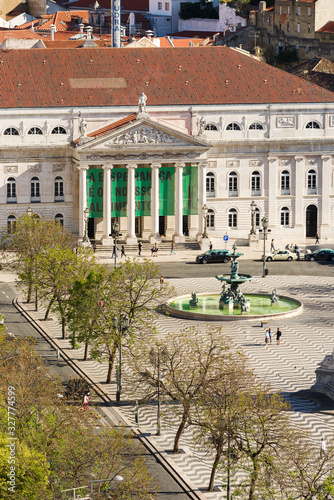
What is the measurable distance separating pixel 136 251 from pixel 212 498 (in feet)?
213

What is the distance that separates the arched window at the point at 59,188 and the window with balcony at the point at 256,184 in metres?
19.1

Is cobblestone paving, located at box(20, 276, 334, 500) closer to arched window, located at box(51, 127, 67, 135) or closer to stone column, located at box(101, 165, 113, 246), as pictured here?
stone column, located at box(101, 165, 113, 246)

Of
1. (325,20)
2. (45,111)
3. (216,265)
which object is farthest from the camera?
(325,20)

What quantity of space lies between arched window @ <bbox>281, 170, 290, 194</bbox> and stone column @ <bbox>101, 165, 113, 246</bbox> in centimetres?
1841

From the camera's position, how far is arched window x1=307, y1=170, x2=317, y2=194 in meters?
131

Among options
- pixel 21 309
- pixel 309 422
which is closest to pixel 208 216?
pixel 21 309

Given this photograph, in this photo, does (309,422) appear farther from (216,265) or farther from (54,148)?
(54,148)

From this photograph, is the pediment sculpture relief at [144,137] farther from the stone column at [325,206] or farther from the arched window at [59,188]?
the stone column at [325,206]

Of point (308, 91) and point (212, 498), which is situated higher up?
point (308, 91)

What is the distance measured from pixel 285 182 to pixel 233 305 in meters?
37.1

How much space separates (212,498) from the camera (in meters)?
57.7

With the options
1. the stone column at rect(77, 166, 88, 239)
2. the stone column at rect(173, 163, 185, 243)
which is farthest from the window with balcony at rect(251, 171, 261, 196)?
the stone column at rect(77, 166, 88, 239)

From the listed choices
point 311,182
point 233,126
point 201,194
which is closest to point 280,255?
point 201,194

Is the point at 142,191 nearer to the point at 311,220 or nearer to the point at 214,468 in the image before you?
the point at 311,220
